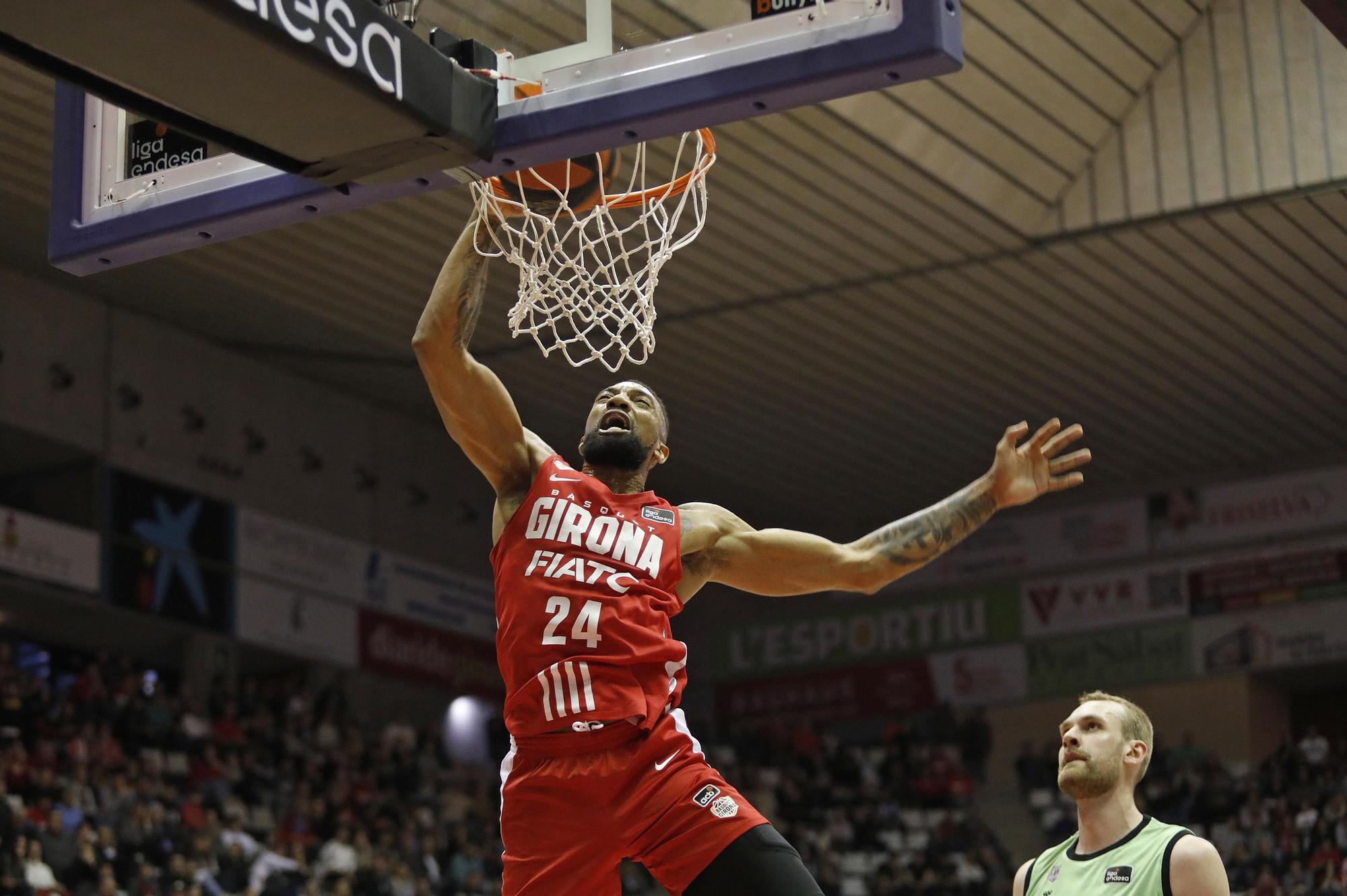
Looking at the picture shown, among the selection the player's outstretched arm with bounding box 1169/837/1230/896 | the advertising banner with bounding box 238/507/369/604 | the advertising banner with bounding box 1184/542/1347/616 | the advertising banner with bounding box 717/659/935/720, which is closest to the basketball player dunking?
the player's outstretched arm with bounding box 1169/837/1230/896

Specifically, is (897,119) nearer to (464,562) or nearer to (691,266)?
(691,266)

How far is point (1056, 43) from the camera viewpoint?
15.0 m

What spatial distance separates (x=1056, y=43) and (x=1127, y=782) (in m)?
10.7

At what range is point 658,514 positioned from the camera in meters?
5.48

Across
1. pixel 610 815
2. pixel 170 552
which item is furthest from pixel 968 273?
pixel 610 815

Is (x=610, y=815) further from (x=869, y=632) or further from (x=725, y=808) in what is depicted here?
(x=869, y=632)

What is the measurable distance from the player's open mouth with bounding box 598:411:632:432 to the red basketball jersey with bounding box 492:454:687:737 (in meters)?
0.19

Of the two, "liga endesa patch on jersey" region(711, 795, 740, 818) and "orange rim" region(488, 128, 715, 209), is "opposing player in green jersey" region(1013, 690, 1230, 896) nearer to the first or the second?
"liga endesa patch on jersey" region(711, 795, 740, 818)

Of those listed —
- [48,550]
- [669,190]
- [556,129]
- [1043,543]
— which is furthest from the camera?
[1043,543]

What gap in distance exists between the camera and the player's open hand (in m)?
5.56


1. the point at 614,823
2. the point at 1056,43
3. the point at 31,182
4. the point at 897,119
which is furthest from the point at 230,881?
the point at 614,823

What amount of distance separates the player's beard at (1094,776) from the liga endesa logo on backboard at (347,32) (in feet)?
9.38

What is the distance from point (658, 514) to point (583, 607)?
49cm

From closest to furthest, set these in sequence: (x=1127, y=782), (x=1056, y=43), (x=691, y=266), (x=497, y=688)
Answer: (x=1127, y=782) → (x=1056, y=43) → (x=691, y=266) → (x=497, y=688)
